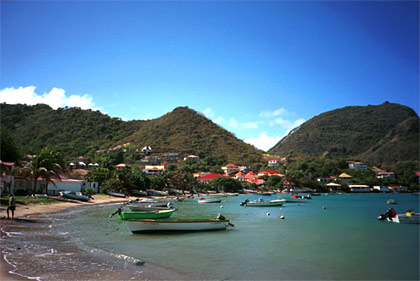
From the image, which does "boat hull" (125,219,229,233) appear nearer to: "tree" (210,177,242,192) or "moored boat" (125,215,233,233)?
"moored boat" (125,215,233,233)

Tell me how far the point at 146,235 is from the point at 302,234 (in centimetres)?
1198

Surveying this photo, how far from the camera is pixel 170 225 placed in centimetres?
2073

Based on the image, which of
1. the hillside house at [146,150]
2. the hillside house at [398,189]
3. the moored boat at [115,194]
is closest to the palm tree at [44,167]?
the moored boat at [115,194]

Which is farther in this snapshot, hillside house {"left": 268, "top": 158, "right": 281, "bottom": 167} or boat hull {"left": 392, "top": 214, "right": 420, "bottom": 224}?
hillside house {"left": 268, "top": 158, "right": 281, "bottom": 167}

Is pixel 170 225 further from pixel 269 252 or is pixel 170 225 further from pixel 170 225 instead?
pixel 269 252

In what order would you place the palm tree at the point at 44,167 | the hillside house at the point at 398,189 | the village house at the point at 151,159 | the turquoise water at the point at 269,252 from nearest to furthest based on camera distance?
the turquoise water at the point at 269,252, the palm tree at the point at 44,167, the hillside house at the point at 398,189, the village house at the point at 151,159

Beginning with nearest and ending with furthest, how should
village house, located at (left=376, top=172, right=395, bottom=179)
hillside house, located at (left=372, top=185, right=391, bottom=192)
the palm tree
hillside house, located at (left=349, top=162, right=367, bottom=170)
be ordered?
1. the palm tree
2. hillside house, located at (left=372, top=185, right=391, bottom=192)
3. village house, located at (left=376, top=172, right=395, bottom=179)
4. hillside house, located at (left=349, top=162, right=367, bottom=170)

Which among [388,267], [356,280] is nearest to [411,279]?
[388,267]

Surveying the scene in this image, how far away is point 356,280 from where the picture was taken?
11.8 meters

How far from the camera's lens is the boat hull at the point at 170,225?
790 inches

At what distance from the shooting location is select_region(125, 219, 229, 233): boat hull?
20078mm

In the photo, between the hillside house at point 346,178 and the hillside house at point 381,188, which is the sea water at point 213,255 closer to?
the hillside house at point 381,188

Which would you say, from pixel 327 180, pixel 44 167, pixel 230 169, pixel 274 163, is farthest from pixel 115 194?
pixel 274 163

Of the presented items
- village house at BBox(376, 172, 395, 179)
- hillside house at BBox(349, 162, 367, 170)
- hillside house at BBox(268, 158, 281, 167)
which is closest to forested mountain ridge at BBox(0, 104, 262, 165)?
hillside house at BBox(268, 158, 281, 167)
